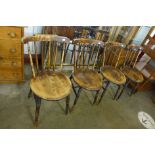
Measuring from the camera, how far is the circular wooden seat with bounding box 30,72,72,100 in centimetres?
146

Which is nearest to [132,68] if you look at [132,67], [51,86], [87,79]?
[132,67]

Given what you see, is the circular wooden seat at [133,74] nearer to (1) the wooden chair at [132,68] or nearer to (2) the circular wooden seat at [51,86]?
(1) the wooden chair at [132,68]

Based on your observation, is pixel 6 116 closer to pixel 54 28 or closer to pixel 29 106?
pixel 29 106

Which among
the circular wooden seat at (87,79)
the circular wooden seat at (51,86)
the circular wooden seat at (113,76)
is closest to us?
the circular wooden seat at (51,86)

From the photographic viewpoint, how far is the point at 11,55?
1861mm

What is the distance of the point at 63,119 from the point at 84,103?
1.50ft

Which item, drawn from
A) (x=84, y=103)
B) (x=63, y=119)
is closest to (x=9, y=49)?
Answer: (x=63, y=119)

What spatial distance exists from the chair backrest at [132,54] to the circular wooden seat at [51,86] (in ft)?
3.89

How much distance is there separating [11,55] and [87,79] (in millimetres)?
1011

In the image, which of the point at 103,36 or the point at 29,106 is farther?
the point at 103,36

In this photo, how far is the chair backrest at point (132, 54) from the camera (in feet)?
7.38

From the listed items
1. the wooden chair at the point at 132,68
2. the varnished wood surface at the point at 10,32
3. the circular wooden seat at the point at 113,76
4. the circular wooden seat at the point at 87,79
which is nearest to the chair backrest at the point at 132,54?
the wooden chair at the point at 132,68

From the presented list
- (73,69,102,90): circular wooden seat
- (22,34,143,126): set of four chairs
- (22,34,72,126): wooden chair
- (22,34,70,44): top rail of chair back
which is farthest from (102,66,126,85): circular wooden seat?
(22,34,70,44): top rail of chair back
